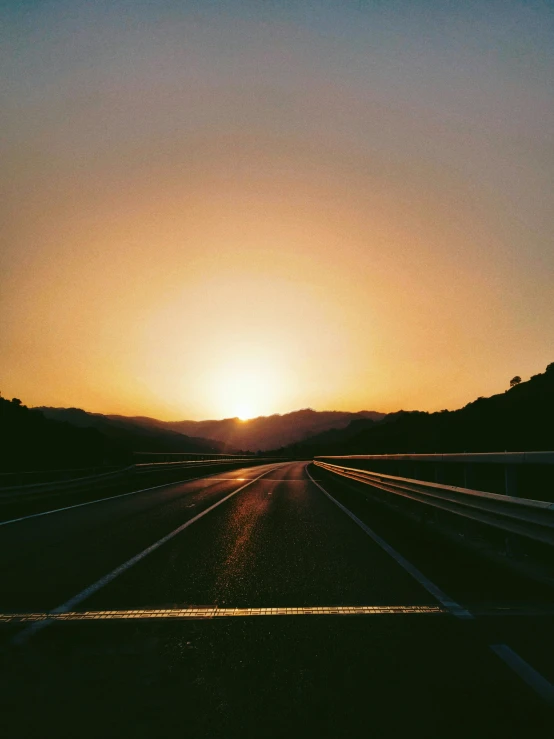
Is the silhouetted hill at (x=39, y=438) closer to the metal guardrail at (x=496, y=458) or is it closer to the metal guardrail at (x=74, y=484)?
the metal guardrail at (x=74, y=484)

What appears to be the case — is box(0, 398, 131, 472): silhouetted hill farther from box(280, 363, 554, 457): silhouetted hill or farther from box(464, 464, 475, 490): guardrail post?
box(464, 464, 475, 490): guardrail post

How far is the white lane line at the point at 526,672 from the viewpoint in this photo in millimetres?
4188

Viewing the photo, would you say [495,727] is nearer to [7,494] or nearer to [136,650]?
[136,650]

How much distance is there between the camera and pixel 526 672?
4.57 m

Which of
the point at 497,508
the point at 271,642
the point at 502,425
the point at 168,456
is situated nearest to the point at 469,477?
→ the point at 497,508

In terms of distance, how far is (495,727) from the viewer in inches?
148

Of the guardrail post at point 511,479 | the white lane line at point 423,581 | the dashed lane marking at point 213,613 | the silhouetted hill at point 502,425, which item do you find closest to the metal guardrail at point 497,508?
the guardrail post at point 511,479

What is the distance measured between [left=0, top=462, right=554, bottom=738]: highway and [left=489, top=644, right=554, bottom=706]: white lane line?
17mm

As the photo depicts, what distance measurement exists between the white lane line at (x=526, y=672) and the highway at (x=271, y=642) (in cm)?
2

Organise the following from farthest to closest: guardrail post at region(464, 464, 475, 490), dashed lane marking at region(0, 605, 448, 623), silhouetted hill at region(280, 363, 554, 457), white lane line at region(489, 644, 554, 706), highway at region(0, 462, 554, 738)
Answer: silhouetted hill at region(280, 363, 554, 457) < guardrail post at region(464, 464, 475, 490) < dashed lane marking at region(0, 605, 448, 623) < white lane line at region(489, 644, 554, 706) < highway at region(0, 462, 554, 738)

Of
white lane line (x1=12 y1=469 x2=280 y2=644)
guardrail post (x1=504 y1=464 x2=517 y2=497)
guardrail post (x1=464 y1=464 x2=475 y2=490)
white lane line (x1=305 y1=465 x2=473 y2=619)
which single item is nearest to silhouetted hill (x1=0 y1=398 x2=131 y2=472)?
white lane line (x1=12 y1=469 x2=280 y2=644)

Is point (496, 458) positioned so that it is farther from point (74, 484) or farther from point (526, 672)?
point (74, 484)

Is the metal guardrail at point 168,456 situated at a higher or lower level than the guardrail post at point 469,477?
higher

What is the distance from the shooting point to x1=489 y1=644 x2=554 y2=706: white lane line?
419 centimetres
